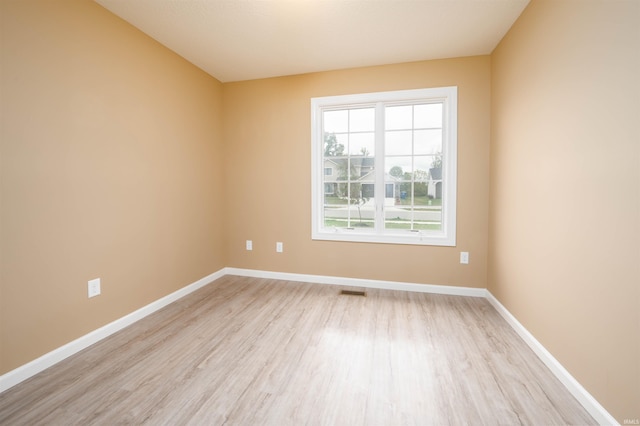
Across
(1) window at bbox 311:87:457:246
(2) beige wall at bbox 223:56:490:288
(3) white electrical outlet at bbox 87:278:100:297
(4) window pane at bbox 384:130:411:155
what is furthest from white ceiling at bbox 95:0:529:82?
(3) white electrical outlet at bbox 87:278:100:297

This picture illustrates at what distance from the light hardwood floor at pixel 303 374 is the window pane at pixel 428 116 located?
199cm

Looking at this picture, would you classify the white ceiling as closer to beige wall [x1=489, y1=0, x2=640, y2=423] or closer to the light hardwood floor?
beige wall [x1=489, y1=0, x2=640, y2=423]

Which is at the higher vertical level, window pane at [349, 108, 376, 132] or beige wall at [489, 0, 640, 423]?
window pane at [349, 108, 376, 132]

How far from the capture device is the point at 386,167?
3.25m

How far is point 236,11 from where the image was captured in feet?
7.18

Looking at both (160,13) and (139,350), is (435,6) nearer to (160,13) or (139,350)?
(160,13)

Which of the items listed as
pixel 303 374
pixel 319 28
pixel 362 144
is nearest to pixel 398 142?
pixel 362 144

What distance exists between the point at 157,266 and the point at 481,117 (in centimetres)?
365

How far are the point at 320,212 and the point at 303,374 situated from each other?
2.01 metres

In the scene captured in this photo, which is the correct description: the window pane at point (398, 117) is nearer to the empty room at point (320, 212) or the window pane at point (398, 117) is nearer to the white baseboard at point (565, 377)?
the empty room at point (320, 212)

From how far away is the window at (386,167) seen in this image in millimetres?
3075

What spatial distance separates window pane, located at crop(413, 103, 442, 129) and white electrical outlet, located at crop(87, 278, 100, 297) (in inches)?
132

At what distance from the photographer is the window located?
3075 mm

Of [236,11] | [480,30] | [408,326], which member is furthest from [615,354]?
[236,11]
